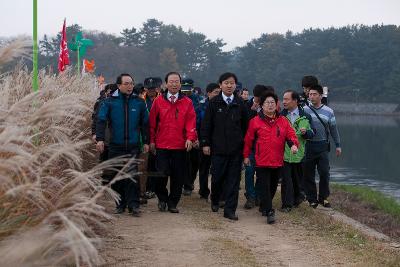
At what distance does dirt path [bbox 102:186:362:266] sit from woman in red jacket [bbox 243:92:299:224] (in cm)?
47

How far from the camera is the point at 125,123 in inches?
261

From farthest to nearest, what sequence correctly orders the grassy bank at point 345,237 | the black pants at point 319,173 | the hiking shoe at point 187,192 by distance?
the hiking shoe at point 187,192 < the black pants at point 319,173 < the grassy bank at point 345,237

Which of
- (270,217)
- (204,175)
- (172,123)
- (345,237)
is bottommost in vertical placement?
(345,237)

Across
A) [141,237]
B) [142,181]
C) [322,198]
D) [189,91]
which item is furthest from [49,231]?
[322,198]

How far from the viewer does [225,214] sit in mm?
7020

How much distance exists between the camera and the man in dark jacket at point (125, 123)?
21.7ft

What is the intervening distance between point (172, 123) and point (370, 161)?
23.6m

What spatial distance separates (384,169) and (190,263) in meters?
22.7

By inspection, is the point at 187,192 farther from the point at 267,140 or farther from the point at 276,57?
the point at 276,57

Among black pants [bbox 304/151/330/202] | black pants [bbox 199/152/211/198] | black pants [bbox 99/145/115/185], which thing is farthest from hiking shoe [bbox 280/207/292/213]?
black pants [bbox 99/145/115/185]

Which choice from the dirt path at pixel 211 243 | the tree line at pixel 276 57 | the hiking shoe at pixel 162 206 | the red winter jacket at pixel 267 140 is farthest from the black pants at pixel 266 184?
the tree line at pixel 276 57

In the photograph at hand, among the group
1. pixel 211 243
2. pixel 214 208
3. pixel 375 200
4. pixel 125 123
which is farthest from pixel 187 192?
pixel 375 200

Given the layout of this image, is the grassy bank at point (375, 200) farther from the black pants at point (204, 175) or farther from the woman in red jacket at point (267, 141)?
the woman in red jacket at point (267, 141)

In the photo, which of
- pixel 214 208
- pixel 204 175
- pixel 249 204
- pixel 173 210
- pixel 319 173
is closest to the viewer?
pixel 173 210
